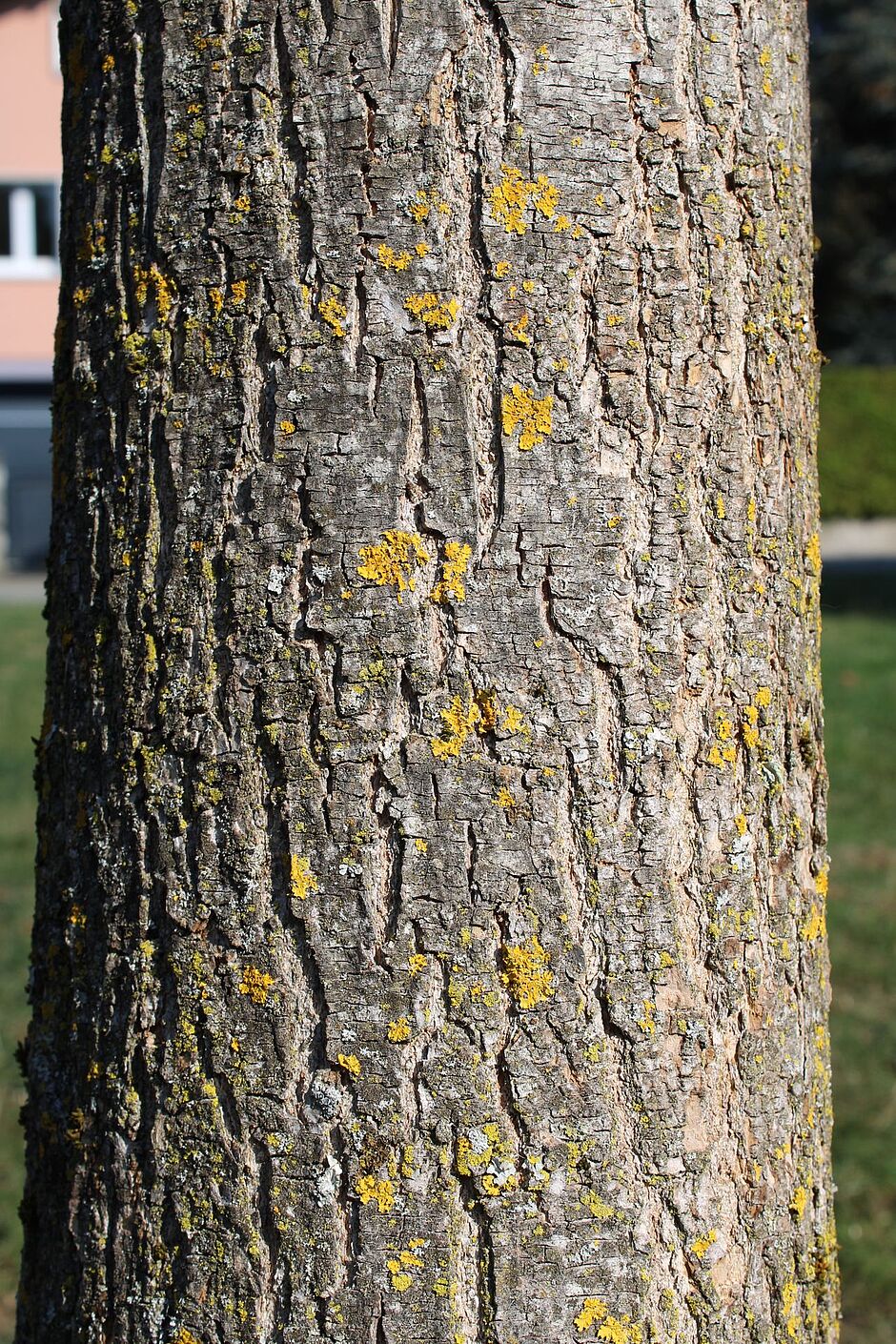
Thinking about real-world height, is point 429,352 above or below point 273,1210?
above

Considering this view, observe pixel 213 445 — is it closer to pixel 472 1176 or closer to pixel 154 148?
pixel 154 148

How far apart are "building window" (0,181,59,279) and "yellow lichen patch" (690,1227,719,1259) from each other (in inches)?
970

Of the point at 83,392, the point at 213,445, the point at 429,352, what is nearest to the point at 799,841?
the point at 429,352

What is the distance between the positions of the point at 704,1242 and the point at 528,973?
369mm

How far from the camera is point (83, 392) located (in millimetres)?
1522

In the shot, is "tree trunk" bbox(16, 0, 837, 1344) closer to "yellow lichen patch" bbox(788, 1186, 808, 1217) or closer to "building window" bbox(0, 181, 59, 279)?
"yellow lichen patch" bbox(788, 1186, 808, 1217)

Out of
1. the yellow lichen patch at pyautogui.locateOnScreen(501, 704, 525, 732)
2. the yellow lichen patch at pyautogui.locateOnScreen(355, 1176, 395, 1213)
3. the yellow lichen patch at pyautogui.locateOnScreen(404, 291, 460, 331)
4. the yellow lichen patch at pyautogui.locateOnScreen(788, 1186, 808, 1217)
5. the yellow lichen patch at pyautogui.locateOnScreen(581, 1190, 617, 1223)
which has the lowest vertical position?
the yellow lichen patch at pyautogui.locateOnScreen(788, 1186, 808, 1217)

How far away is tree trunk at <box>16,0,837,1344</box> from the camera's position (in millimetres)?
1316

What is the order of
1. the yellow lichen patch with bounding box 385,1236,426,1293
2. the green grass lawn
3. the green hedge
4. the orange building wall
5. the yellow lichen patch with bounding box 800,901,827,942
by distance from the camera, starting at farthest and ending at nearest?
the orange building wall < the green hedge < the green grass lawn < the yellow lichen patch with bounding box 800,901,827,942 < the yellow lichen patch with bounding box 385,1236,426,1293

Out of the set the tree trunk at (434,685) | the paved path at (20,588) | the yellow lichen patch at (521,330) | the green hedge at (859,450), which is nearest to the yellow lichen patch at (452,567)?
the tree trunk at (434,685)

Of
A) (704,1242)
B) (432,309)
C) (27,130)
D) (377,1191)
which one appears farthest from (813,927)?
(27,130)

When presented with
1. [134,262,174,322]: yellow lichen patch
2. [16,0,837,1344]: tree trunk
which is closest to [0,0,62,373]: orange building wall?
[134,262,174,322]: yellow lichen patch

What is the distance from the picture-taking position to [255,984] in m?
1.35

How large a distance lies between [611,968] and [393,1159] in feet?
0.98
